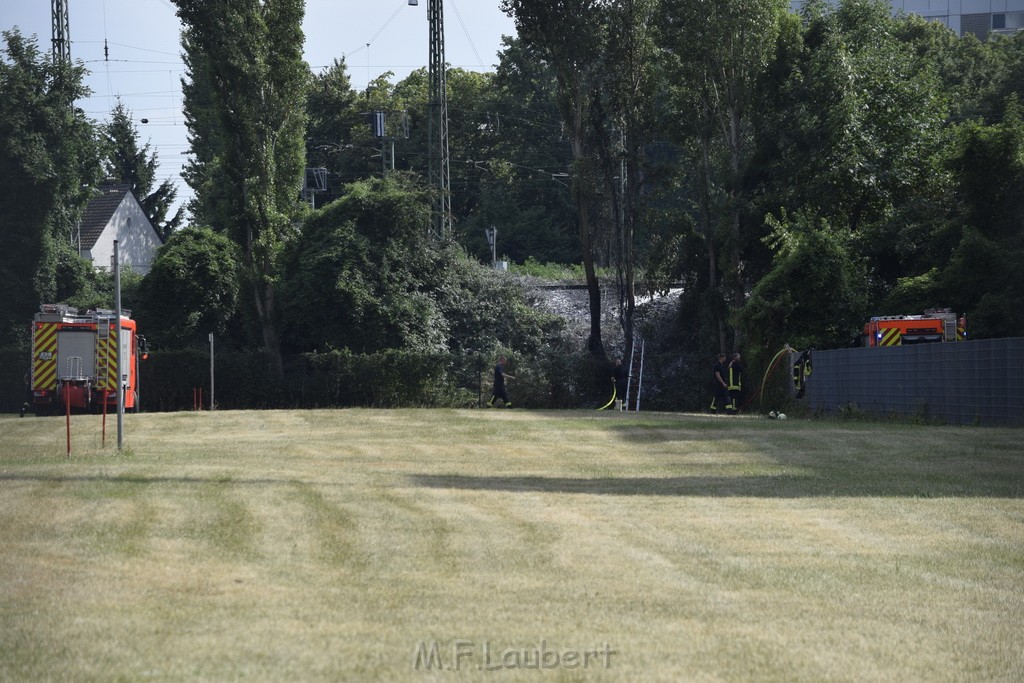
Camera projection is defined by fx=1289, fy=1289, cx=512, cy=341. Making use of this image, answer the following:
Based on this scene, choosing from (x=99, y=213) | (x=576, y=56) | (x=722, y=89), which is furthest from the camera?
(x=99, y=213)

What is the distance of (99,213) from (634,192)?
35.6 metres

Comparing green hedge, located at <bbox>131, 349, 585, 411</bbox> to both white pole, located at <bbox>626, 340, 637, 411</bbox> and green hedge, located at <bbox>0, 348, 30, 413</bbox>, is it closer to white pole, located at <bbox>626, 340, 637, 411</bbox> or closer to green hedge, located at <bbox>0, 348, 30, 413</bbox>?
white pole, located at <bbox>626, 340, 637, 411</bbox>

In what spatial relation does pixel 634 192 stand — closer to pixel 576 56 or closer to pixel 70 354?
pixel 576 56

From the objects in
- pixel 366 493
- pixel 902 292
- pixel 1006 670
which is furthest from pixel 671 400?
pixel 1006 670

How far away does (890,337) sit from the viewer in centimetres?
3253

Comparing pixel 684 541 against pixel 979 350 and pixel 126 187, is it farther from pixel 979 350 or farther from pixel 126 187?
pixel 126 187

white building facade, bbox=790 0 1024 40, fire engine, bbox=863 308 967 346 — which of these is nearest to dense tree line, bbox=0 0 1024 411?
fire engine, bbox=863 308 967 346

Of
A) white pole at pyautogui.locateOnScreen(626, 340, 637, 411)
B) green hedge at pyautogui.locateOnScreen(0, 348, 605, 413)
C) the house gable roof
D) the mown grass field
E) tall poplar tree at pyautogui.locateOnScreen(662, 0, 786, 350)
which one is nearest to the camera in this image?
the mown grass field

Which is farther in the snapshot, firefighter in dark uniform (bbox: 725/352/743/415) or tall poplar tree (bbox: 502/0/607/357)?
tall poplar tree (bbox: 502/0/607/357)

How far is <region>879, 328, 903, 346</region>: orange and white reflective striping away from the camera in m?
32.3

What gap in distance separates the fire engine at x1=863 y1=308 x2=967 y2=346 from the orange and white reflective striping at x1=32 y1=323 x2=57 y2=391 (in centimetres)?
2210

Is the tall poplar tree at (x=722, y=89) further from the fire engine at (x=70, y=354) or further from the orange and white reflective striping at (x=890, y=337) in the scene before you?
the fire engine at (x=70, y=354)

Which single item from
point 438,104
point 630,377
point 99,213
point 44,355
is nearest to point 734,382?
point 630,377

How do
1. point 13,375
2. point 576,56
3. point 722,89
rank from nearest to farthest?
point 722,89 < point 576,56 < point 13,375
